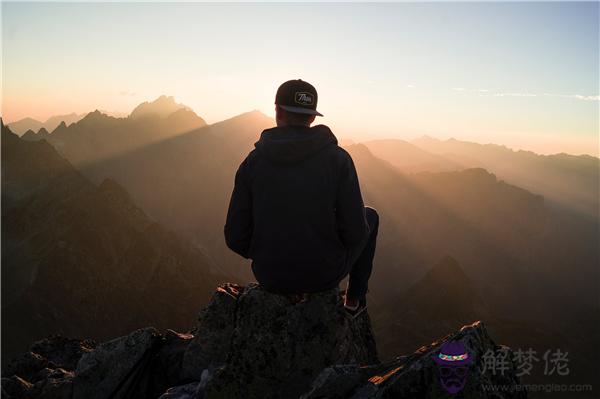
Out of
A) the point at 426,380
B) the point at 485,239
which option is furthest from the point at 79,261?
the point at 485,239

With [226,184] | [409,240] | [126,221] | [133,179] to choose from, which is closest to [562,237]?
[409,240]

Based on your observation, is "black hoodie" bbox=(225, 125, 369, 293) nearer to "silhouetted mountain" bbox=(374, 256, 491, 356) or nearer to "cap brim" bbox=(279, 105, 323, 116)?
"cap brim" bbox=(279, 105, 323, 116)

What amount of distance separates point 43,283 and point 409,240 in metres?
101

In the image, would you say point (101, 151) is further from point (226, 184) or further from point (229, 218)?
point (229, 218)

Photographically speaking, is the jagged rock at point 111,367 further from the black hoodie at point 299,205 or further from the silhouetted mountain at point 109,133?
the silhouetted mountain at point 109,133

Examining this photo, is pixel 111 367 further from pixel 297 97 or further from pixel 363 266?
pixel 297 97

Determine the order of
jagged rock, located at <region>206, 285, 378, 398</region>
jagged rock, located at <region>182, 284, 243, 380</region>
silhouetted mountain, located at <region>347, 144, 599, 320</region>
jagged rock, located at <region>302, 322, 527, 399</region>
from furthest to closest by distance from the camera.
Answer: silhouetted mountain, located at <region>347, 144, 599, 320</region>, jagged rock, located at <region>182, 284, 243, 380</region>, jagged rock, located at <region>206, 285, 378, 398</region>, jagged rock, located at <region>302, 322, 527, 399</region>

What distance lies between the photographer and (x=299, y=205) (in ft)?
12.9

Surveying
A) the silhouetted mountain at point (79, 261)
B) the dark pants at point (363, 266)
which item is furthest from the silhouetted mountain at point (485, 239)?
the dark pants at point (363, 266)

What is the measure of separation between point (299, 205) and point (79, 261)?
7207cm

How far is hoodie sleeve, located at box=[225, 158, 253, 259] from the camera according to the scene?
4.21 meters

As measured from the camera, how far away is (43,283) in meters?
58.1

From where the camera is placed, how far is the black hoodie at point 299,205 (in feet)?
12.9

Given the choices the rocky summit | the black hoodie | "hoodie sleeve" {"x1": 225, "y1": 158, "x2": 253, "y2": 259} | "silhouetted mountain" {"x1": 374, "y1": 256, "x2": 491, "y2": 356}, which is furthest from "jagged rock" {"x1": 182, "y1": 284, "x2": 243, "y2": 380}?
"silhouetted mountain" {"x1": 374, "y1": 256, "x2": 491, "y2": 356}
